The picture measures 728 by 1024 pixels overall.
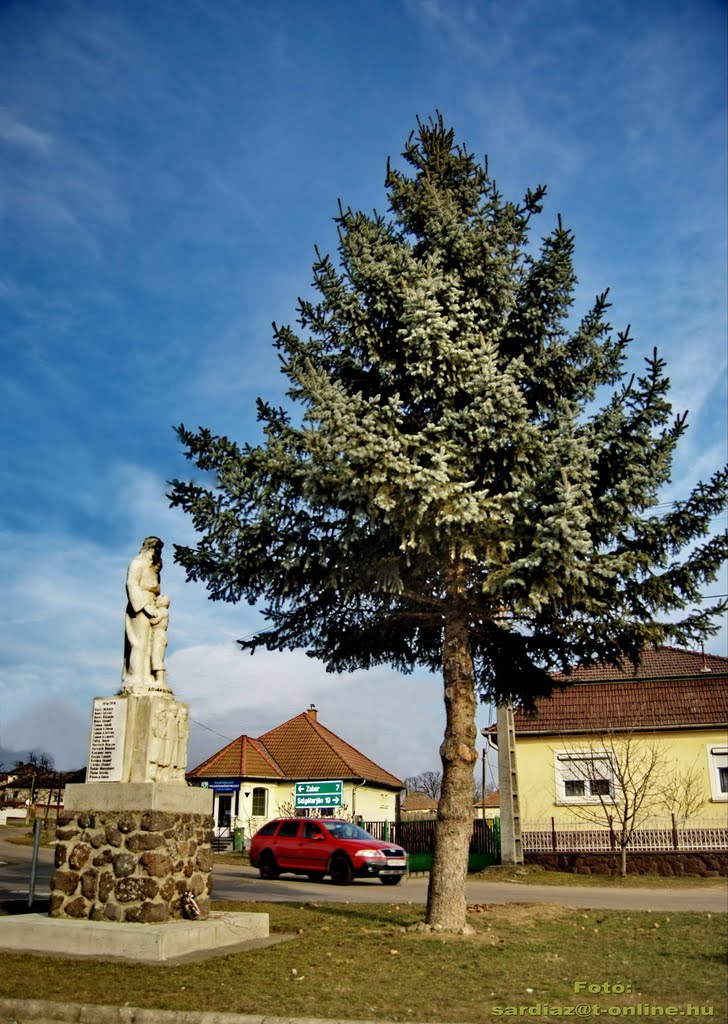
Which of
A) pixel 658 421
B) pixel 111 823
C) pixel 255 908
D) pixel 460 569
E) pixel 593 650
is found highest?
pixel 658 421

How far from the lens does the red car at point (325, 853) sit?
70.1 ft

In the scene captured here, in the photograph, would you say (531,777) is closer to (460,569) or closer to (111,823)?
(460,569)

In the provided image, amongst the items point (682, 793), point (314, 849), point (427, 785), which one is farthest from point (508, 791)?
point (427, 785)

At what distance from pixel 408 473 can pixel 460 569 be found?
2.41 meters

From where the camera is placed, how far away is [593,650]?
12.9 meters

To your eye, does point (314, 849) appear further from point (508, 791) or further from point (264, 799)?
point (264, 799)

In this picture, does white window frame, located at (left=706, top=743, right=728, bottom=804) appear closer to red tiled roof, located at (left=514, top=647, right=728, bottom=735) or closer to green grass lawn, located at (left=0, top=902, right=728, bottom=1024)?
red tiled roof, located at (left=514, top=647, right=728, bottom=735)

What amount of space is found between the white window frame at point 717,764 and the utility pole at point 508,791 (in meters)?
5.61

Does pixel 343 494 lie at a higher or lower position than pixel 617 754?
higher

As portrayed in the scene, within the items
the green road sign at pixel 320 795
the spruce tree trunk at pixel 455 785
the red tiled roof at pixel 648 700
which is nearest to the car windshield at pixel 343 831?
the green road sign at pixel 320 795

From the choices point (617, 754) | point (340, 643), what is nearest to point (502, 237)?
point (340, 643)

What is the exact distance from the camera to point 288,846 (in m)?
22.4

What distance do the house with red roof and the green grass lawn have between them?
2701cm

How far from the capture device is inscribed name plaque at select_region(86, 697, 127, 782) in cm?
1044
